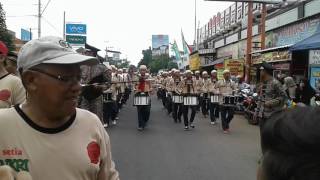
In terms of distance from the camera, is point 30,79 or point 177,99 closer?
point 30,79

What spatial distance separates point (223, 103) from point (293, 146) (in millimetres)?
13259

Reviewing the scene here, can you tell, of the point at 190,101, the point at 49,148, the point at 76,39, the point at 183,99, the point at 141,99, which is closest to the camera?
the point at 49,148

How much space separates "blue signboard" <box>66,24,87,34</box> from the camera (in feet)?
93.5

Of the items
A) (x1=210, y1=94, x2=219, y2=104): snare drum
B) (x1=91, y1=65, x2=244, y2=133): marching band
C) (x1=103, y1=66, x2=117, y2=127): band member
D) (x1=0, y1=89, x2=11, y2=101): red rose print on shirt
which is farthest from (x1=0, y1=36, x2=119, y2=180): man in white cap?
(x1=210, y1=94, x2=219, y2=104): snare drum

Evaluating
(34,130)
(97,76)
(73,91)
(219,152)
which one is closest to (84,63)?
(73,91)

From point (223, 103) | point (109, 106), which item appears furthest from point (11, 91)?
point (109, 106)

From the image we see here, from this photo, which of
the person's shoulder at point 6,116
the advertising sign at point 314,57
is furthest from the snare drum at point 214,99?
the person's shoulder at point 6,116

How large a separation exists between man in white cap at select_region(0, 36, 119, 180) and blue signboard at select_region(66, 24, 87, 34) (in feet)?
86.6

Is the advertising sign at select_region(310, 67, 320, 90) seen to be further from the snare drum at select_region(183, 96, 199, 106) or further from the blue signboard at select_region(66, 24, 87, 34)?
the blue signboard at select_region(66, 24, 87, 34)

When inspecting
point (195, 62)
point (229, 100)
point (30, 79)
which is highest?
point (195, 62)

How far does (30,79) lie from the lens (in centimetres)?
250

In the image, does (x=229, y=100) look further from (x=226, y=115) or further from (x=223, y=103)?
(x=226, y=115)

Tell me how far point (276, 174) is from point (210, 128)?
14182 mm

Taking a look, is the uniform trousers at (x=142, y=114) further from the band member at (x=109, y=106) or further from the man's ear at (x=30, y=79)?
the man's ear at (x=30, y=79)
